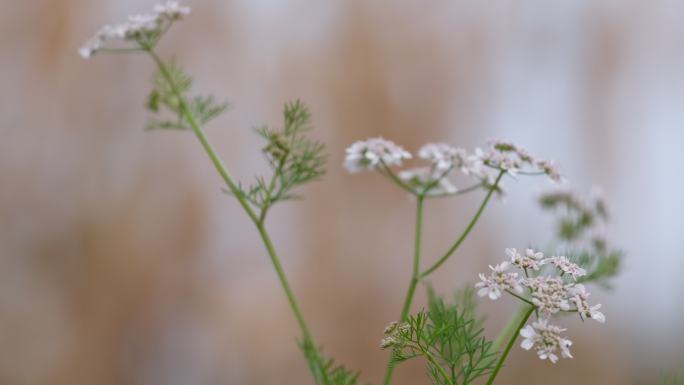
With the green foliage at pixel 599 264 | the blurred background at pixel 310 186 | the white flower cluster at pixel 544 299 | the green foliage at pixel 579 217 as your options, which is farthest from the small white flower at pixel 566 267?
the blurred background at pixel 310 186

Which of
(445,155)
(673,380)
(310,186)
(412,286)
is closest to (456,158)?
(445,155)

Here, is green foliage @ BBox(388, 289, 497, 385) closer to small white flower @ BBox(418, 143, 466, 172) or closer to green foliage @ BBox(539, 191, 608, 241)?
small white flower @ BBox(418, 143, 466, 172)

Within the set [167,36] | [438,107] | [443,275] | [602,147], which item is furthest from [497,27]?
[167,36]

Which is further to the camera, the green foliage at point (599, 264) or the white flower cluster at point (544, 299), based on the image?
the green foliage at point (599, 264)

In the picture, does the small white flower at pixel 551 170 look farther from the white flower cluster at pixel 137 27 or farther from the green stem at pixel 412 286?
the white flower cluster at pixel 137 27

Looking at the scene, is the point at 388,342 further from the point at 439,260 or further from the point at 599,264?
the point at 599,264

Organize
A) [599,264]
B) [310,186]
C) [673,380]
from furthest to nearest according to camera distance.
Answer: [310,186], [599,264], [673,380]
